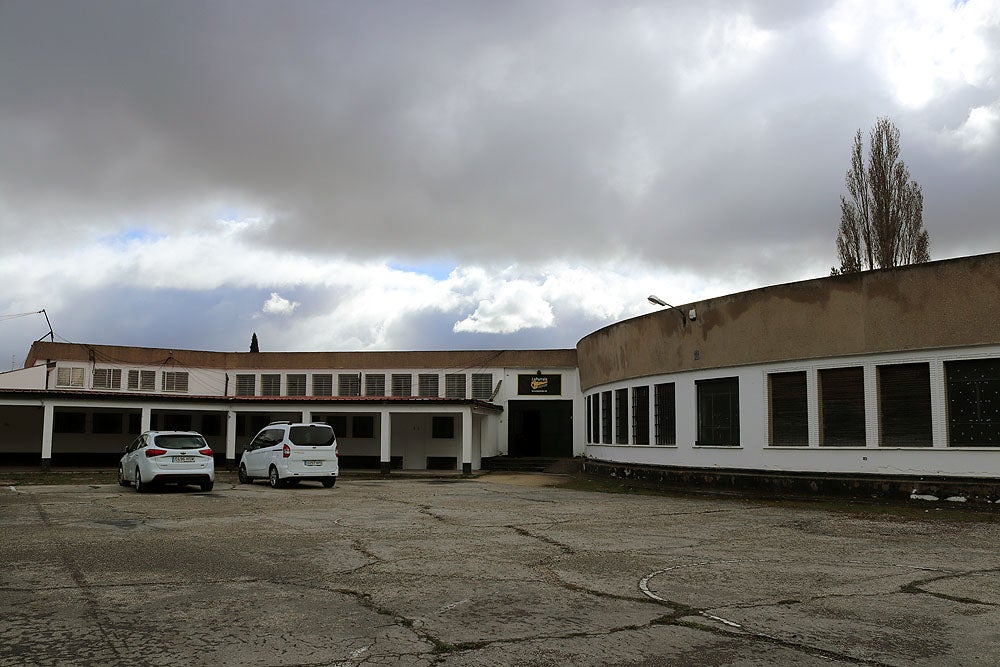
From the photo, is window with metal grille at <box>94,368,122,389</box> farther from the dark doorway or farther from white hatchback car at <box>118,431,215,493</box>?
white hatchback car at <box>118,431,215,493</box>

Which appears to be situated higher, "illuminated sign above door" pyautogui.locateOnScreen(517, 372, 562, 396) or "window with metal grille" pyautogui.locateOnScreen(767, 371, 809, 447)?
"illuminated sign above door" pyautogui.locateOnScreen(517, 372, 562, 396)

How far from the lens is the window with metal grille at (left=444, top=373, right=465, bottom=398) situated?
4081 cm

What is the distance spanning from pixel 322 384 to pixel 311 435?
19.8m

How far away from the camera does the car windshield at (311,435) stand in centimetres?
2323

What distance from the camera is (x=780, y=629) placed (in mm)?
6602

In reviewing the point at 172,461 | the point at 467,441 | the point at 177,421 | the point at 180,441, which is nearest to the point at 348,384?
the point at 177,421

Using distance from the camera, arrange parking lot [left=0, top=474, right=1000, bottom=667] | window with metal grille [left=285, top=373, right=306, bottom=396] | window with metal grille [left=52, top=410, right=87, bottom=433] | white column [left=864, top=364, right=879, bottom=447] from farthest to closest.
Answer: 1. window with metal grille [left=285, top=373, right=306, bottom=396]
2. window with metal grille [left=52, top=410, right=87, bottom=433]
3. white column [left=864, top=364, right=879, bottom=447]
4. parking lot [left=0, top=474, right=1000, bottom=667]

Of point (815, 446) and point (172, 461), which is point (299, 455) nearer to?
point (172, 461)

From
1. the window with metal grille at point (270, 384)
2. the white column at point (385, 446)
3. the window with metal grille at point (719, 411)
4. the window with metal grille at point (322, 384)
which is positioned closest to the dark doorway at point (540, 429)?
the white column at point (385, 446)

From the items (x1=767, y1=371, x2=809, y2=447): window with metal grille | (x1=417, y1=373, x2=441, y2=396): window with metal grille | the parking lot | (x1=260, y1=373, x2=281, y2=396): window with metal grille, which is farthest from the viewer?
(x1=260, y1=373, x2=281, y2=396): window with metal grille

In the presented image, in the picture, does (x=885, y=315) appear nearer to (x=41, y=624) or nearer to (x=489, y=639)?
(x=489, y=639)

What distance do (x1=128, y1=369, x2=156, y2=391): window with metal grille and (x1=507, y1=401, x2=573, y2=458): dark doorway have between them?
1773 centimetres

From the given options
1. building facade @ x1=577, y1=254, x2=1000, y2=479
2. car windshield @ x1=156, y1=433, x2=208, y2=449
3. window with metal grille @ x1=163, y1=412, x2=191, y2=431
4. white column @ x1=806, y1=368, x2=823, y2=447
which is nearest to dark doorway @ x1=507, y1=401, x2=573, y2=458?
building facade @ x1=577, y1=254, x2=1000, y2=479

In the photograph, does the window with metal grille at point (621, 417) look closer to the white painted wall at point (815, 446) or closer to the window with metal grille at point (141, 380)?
the white painted wall at point (815, 446)
